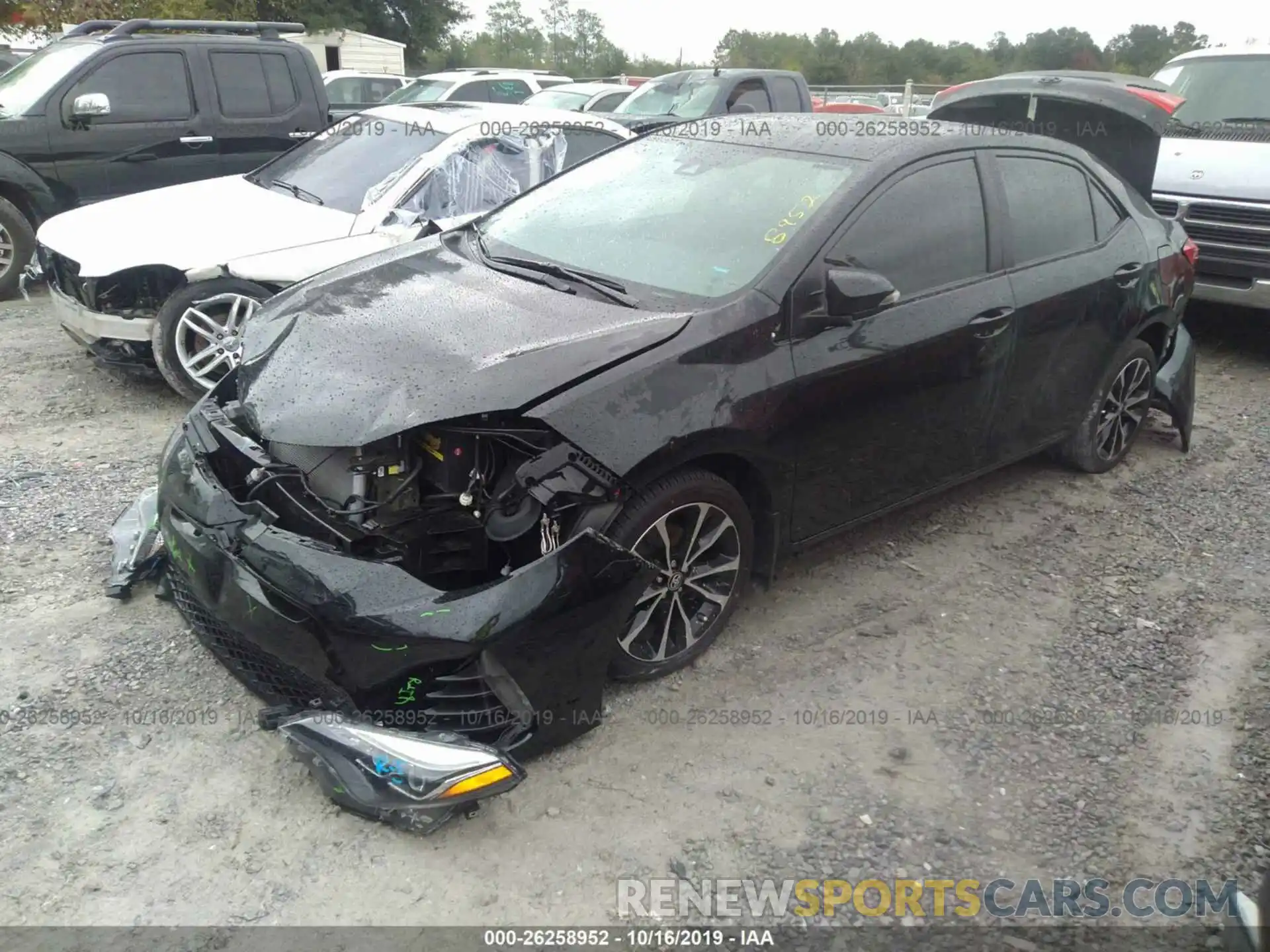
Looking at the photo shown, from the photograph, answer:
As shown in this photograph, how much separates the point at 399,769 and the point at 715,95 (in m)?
11.3

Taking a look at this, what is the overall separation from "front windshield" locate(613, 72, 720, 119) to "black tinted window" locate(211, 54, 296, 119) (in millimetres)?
4938

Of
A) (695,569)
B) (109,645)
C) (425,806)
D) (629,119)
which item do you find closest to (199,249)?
(109,645)

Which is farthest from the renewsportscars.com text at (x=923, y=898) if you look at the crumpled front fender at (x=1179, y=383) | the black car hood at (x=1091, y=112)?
the black car hood at (x=1091, y=112)

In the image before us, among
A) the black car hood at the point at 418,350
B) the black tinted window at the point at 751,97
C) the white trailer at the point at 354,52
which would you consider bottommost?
the black car hood at the point at 418,350

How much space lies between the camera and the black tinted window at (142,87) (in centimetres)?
804

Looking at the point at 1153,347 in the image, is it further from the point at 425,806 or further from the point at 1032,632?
the point at 425,806

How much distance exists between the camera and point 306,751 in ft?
8.76

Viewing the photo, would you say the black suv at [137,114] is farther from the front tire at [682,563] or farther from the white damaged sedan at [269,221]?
the front tire at [682,563]

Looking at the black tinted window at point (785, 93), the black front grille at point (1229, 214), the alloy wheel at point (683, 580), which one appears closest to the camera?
the alloy wheel at point (683, 580)

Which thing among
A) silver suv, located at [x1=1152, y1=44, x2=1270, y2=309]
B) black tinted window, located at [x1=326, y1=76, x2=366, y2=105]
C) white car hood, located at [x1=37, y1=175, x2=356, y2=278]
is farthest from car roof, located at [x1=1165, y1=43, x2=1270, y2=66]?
black tinted window, located at [x1=326, y1=76, x2=366, y2=105]

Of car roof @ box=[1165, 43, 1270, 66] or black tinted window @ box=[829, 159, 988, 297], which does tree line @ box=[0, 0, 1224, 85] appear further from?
black tinted window @ box=[829, 159, 988, 297]

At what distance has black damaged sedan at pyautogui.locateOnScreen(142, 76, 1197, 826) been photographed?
108 inches

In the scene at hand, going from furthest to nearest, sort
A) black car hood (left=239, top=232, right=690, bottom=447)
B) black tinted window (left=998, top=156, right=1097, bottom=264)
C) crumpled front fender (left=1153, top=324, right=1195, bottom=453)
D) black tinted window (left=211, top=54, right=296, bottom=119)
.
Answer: black tinted window (left=211, top=54, right=296, bottom=119), crumpled front fender (left=1153, top=324, right=1195, bottom=453), black tinted window (left=998, top=156, right=1097, bottom=264), black car hood (left=239, top=232, right=690, bottom=447)

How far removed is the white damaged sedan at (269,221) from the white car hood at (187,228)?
0.04 ft
